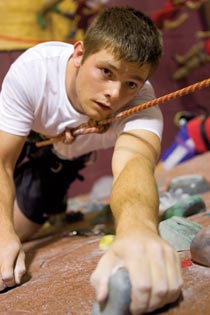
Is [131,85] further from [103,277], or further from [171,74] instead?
[171,74]

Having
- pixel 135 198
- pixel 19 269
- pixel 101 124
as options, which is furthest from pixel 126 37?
pixel 19 269

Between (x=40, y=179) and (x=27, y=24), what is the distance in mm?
1072

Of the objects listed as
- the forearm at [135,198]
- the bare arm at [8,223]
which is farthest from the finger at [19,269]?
the forearm at [135,198]

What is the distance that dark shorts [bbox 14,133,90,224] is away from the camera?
4.10 feet

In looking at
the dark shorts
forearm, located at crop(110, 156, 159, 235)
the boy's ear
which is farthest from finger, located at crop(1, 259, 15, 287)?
the dark shorts

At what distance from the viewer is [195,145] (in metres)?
2.06

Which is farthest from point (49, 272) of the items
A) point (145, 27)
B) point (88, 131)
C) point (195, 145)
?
point (195, 145)

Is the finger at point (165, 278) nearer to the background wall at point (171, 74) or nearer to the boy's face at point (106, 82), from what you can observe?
the boy's face at point (106, 82)

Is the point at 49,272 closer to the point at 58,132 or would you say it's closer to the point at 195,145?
the point at 58,132

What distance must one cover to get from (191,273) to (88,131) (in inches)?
16.7

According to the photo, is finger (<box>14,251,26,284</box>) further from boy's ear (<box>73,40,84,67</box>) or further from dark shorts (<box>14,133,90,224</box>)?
dark shorts (<box>14,133,90,224</box>)

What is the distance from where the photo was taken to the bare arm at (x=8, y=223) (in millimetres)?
703

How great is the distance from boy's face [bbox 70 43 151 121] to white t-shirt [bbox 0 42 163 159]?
6 centimetres

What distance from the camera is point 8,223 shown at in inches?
31.3
